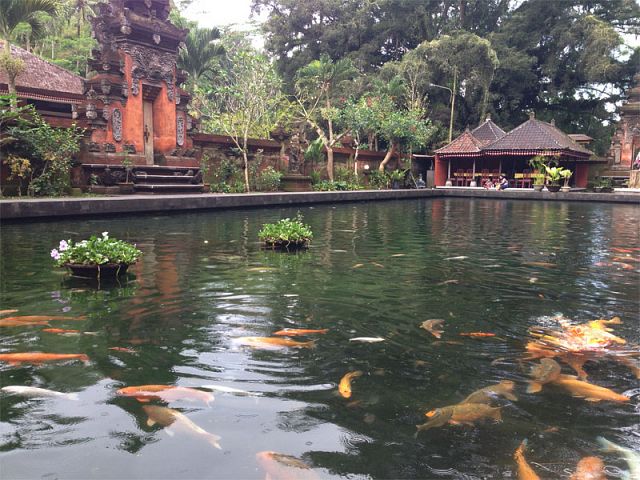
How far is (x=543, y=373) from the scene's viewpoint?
10.8 ft

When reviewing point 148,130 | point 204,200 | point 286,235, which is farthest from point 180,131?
point 286,235

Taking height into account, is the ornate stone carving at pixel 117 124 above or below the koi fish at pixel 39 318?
above

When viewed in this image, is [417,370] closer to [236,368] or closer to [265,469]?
[236,368]

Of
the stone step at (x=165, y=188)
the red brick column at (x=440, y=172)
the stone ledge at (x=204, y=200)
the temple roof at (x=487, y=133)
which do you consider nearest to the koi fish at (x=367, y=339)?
the stone ledge at (x=204, y=200)

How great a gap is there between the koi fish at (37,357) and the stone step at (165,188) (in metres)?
14.3

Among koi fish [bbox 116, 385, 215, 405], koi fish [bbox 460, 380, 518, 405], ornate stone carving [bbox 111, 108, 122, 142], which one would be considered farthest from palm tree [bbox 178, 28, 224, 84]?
koi fish [bbox 460, 380, 518, 405]

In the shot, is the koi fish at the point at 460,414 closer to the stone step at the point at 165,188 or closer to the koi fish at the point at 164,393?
the koi fish at the point at 164,393

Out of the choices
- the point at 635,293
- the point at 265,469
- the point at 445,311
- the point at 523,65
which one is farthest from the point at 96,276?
the point at 523,65

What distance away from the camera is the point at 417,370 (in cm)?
333

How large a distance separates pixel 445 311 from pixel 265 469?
2923mm

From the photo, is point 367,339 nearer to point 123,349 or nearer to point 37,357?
point 123,349

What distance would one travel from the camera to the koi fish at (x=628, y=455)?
2.23m

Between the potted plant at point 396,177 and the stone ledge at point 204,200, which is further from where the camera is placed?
the potted plant at point 396,177

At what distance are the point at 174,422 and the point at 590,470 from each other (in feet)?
6.26
